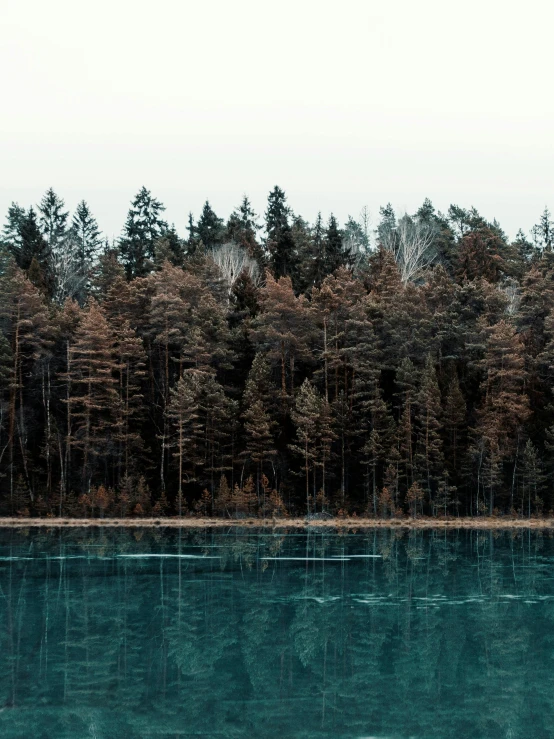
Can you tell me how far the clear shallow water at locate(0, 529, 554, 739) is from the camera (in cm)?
1526

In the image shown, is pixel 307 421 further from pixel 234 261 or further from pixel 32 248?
pixel 32 248

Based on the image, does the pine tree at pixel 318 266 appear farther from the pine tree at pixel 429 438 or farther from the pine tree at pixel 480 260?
the pine tree at pixel 429 438

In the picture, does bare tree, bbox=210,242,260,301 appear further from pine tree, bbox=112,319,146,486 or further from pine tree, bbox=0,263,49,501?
pine tree, bbox=0,263,49,501

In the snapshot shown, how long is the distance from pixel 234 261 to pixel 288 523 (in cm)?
3636

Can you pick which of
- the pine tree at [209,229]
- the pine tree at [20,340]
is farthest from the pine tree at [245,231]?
the pine tree at [20,340]

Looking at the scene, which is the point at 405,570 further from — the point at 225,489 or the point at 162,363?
the point at 162,363

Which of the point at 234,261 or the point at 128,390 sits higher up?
the point at 234,261

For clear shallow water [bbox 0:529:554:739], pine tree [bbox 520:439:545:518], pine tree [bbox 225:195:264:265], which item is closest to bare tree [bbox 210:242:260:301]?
pine tree [bbox 225:195:264:265]

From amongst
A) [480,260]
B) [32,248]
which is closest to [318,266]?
[480,260]

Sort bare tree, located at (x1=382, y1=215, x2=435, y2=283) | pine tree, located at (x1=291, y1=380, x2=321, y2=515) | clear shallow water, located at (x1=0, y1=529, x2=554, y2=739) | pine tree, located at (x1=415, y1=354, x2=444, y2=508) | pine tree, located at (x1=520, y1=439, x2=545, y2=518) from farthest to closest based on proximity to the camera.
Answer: bare tree, located at (x1=382, y1=215, x2=435, y2=283), pine tree, located at (x1=415, y1=354, x2=444, y2=508), pine tree, located at (x1=291, y1=380, x2=321, y2=515), pine tree, located at (x1=520, y1=439, x2=545, y2=518), clear shallow water, located at (x1=0, y1=529, x2=554, y2=739)

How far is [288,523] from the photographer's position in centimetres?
5547

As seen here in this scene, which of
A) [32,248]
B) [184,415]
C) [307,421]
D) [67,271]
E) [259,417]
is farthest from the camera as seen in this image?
[67,271]

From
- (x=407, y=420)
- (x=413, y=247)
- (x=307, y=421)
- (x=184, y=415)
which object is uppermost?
(x=413, y=247)

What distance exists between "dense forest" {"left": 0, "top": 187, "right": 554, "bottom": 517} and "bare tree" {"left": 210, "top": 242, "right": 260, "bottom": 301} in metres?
14.5
